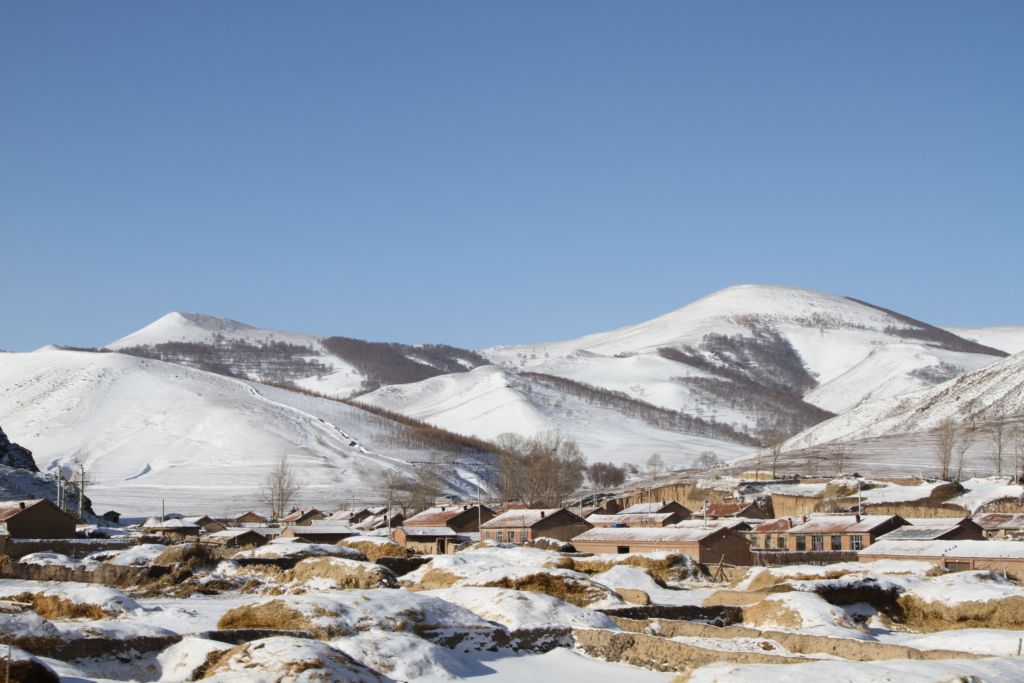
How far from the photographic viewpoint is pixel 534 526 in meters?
62.8

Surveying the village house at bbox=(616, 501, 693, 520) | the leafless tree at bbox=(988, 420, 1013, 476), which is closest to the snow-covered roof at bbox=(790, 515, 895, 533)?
the village house at bbox=(616, 501, 693, 520)

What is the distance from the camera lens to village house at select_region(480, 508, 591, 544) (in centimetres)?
6291

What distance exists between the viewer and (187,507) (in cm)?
11894

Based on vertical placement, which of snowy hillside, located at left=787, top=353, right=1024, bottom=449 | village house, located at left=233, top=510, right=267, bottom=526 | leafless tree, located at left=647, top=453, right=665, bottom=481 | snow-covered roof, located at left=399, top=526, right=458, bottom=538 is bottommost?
village house, located at left=233, top=510, right=267, bottom=526

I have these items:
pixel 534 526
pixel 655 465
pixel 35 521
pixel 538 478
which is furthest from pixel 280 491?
pixel 655 465

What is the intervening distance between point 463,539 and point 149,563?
27841mm

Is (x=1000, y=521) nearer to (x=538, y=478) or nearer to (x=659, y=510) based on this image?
(x=659, y=510)

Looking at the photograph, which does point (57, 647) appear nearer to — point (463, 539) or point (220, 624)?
point (220, 624)

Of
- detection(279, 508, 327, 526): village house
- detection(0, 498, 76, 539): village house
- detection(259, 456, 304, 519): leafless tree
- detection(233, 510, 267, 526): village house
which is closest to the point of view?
detection(0, 498, 76, 539): village house

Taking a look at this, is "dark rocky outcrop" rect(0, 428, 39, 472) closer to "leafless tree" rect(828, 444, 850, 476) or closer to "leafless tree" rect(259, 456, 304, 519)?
"leafless tree" rect(259, 456, 304, 519)

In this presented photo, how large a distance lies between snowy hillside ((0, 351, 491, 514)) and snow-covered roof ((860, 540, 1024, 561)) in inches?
3379

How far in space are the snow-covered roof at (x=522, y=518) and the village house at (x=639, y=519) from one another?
17.0ft

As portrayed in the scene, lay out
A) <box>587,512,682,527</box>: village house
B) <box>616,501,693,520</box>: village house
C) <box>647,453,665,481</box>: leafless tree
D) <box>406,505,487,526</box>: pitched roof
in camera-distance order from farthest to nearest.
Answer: <box>647,453,665,481</box>: leafless tree < <box>616,501,693,520</box>: village house < <box>406,505,487,526</box>: pitched roof < <box>587,512,682,527</box>: village house

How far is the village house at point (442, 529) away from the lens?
63131mm
